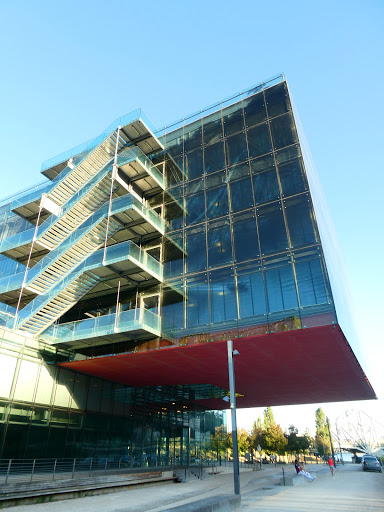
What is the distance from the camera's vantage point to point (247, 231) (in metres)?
22.1

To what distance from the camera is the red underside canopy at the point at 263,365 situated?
1883 centimetres

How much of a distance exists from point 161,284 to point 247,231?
6.97m

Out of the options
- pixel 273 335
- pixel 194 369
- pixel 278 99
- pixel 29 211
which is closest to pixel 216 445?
pixel 194 369

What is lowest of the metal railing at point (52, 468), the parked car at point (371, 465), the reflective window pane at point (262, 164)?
the parked car at point (371, 465)

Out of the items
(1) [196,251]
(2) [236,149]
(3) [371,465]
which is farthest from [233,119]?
(3) [371,465]

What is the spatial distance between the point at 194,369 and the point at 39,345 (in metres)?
10.6

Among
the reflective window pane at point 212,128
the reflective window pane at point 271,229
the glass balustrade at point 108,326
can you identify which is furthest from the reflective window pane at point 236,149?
the glass balustrade at point 108,326

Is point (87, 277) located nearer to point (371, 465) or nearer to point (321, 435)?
point (371, 465)

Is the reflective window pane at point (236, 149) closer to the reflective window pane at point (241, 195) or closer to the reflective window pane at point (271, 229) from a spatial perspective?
the reflective window pane at point (241, 195)

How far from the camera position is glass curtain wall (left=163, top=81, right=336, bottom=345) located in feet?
61.9

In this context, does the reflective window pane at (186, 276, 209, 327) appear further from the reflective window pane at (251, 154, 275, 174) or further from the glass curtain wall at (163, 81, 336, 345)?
the reflective window pane at (251, 154, 275, 174)

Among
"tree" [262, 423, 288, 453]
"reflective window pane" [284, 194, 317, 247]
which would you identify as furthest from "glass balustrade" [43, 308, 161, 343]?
"tree" [262, 423, 288, 453]

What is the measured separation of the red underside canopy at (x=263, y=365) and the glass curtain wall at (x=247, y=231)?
111 centimetres

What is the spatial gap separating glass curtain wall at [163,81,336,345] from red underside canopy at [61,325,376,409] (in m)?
1.11
